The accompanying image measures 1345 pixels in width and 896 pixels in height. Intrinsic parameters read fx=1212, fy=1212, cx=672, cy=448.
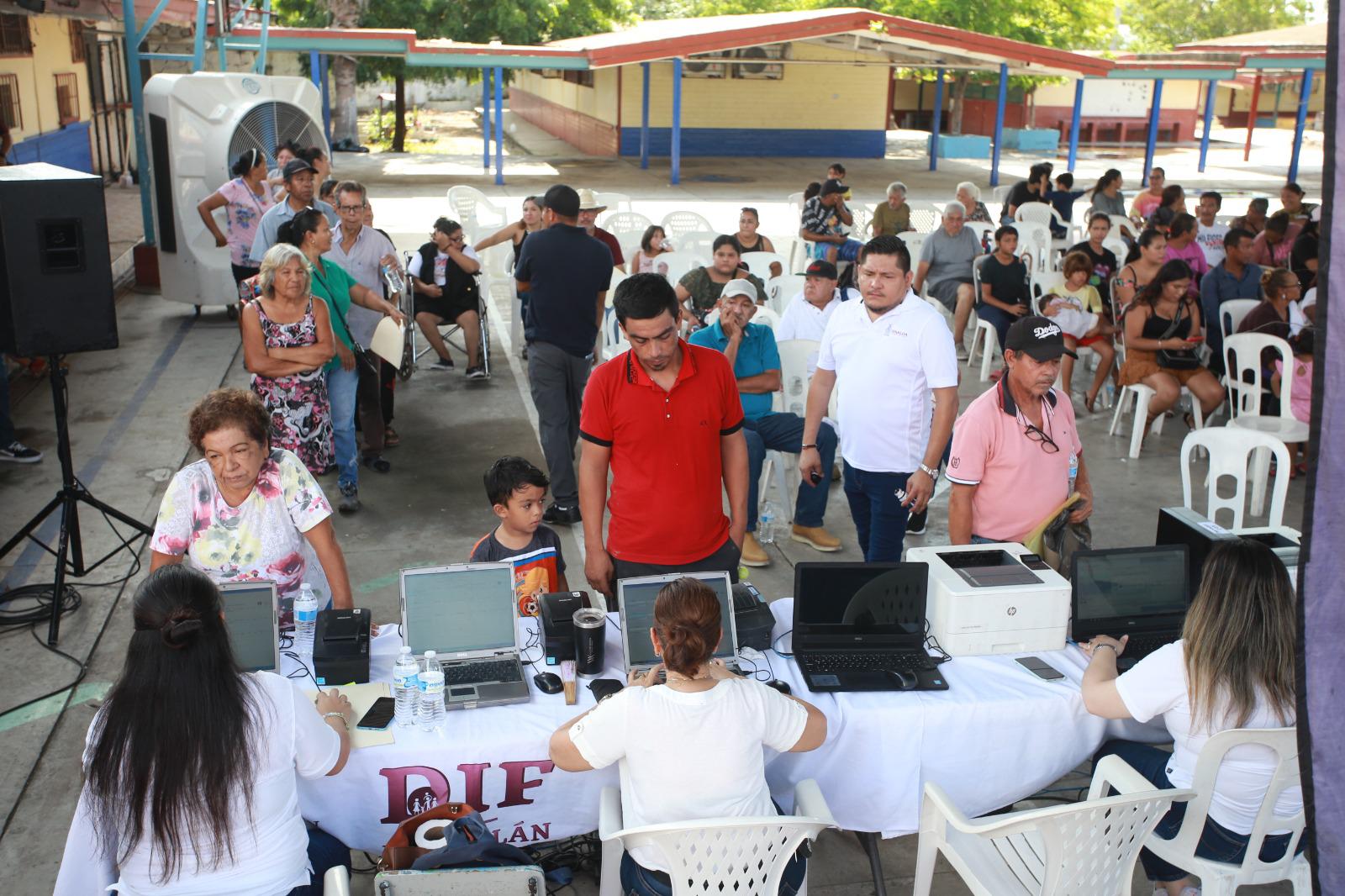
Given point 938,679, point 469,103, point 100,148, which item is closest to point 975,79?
point 469,103

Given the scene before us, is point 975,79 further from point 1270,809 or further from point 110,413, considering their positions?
point 1270,809

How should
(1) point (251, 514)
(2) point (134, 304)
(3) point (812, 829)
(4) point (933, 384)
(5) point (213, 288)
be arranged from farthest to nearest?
(2) point (134, 304) → (5) point (213, 288) → (4) point (933, 384) → (1) point (251, 514) → (3) point (812, 829)

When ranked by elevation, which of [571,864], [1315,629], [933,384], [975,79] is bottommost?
[571,864]

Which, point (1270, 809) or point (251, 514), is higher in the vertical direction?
point (251, 514)

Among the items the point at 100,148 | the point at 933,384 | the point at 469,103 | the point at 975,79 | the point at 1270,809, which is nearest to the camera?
the point at 1270,809

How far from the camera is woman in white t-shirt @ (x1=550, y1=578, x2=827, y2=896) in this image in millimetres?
2807

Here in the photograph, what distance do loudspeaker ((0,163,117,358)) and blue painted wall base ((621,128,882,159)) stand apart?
22.9 meters

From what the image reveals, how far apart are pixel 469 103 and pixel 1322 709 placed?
4599cm

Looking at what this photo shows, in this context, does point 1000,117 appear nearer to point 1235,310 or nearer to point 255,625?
point 1235,310

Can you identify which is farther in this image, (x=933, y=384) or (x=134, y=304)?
(x=134, y=304)

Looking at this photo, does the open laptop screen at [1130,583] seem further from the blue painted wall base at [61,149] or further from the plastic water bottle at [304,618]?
the blue painted wall base at [61,149]

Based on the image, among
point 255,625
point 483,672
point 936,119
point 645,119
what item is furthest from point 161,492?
point 936,119

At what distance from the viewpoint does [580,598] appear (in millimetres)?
3717

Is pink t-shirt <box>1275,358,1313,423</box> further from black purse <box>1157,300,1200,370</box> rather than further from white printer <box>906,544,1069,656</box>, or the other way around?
white printer <box>906,544,1069,656</box>
